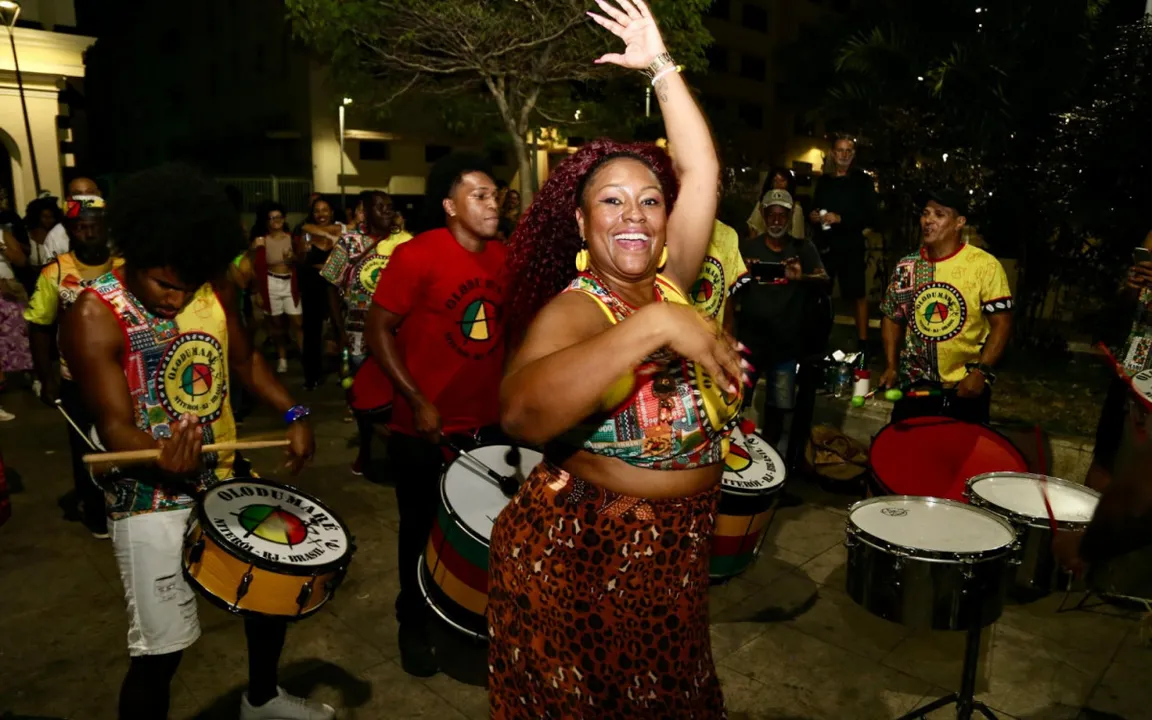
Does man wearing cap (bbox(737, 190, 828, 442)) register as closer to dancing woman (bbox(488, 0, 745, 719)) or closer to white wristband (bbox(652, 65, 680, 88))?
white wristband (bbox(652, 65, 680, 88))

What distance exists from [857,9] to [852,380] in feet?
75.8

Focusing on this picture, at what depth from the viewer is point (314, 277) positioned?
10.3m

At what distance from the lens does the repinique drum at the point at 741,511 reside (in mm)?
3715

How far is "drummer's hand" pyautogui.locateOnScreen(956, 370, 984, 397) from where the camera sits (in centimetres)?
472

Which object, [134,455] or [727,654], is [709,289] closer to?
[727,654]

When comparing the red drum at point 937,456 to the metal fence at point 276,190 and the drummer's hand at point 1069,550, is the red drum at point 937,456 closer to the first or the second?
the drummer's hand at point 1069,550

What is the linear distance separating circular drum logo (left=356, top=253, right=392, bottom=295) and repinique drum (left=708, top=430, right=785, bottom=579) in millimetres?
4175

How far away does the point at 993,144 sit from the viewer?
9.30 metres

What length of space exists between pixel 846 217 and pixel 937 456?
17.3 feet

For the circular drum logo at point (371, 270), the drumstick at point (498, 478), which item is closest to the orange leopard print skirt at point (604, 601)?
the drumstick at point (498, 478)

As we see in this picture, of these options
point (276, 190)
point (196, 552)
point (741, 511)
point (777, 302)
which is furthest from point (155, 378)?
point (276, 190)

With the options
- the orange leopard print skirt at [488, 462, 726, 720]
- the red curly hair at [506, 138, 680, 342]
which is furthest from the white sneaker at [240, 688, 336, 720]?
the red curly hair at [506, 138, 680, 342]

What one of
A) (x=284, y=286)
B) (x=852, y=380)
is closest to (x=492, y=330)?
(x=852, y=380)

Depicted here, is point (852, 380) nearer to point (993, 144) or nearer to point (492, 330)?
point (492, 330)
